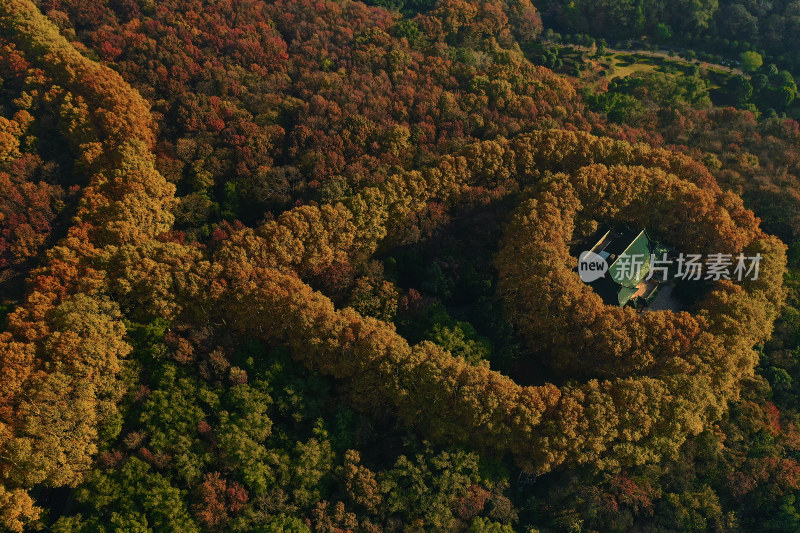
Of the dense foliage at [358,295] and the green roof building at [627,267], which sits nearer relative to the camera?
the dense foliage at [358,295]

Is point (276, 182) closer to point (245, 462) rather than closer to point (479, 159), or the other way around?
point (479, 159)

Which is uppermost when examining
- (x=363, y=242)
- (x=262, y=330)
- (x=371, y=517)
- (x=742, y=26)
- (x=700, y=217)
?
(x=742, y=26)

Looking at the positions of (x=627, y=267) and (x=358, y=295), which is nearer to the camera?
(x=358, y=295)

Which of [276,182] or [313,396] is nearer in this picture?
[313,396]

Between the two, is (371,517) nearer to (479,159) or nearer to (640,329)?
(640,329)

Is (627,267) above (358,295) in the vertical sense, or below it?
above

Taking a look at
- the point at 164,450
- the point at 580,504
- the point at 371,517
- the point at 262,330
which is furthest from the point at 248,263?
the point at 580,504

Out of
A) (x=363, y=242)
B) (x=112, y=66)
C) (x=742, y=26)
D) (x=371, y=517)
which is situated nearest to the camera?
(x=371, y=517)

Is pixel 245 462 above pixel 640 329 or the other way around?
the other way around

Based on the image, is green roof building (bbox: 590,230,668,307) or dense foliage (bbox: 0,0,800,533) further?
green roof building (bbox: 590,230,668,307)

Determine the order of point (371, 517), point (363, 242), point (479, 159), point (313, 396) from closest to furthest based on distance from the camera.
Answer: point (371, 517) → point (313, 396) → point (363, 242) → point (479, 159)
